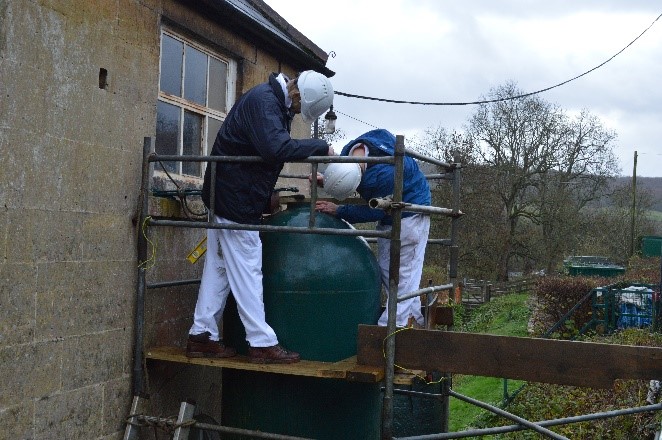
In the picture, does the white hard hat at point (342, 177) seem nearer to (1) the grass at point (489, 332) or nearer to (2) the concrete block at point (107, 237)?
(2) the concrete block at point (107, 237)

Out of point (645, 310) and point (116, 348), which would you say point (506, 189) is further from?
point (116, 348)

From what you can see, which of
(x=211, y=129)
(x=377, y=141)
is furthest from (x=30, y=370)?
(x=211, y=129)

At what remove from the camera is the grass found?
15.4 meters

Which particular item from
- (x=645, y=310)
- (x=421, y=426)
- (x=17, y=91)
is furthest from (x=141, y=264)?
(x=645, y=310)

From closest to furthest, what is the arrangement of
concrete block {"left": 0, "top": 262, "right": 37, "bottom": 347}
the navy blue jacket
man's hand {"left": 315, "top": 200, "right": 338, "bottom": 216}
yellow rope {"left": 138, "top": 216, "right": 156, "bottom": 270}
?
concrete block {"left": 0, "top": 262, "right": 37, "bottom": 347}, the navy blue jacket, yellow rope {"left": 138, "top": 216, "right": 156, "bottom": 270}, man's hand {"left": 315, "top": 200, "right": 338, "bottom": 216}

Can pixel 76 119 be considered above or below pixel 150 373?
above

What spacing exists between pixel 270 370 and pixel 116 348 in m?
1.15

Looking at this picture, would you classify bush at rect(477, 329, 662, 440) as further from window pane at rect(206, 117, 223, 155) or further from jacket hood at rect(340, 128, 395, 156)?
window pane at rect(206, 117, 223, 155)

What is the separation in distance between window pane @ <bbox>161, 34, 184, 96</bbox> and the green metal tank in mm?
1667

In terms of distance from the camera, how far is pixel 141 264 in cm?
541

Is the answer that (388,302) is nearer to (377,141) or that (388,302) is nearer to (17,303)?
(377,141)

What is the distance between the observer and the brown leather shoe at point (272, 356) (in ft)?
16.2

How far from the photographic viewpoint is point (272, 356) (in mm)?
4953

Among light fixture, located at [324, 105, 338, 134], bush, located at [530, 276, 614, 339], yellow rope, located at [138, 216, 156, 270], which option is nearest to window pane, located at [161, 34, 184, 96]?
yellow rope, located at [138, 216, 156, 270]
